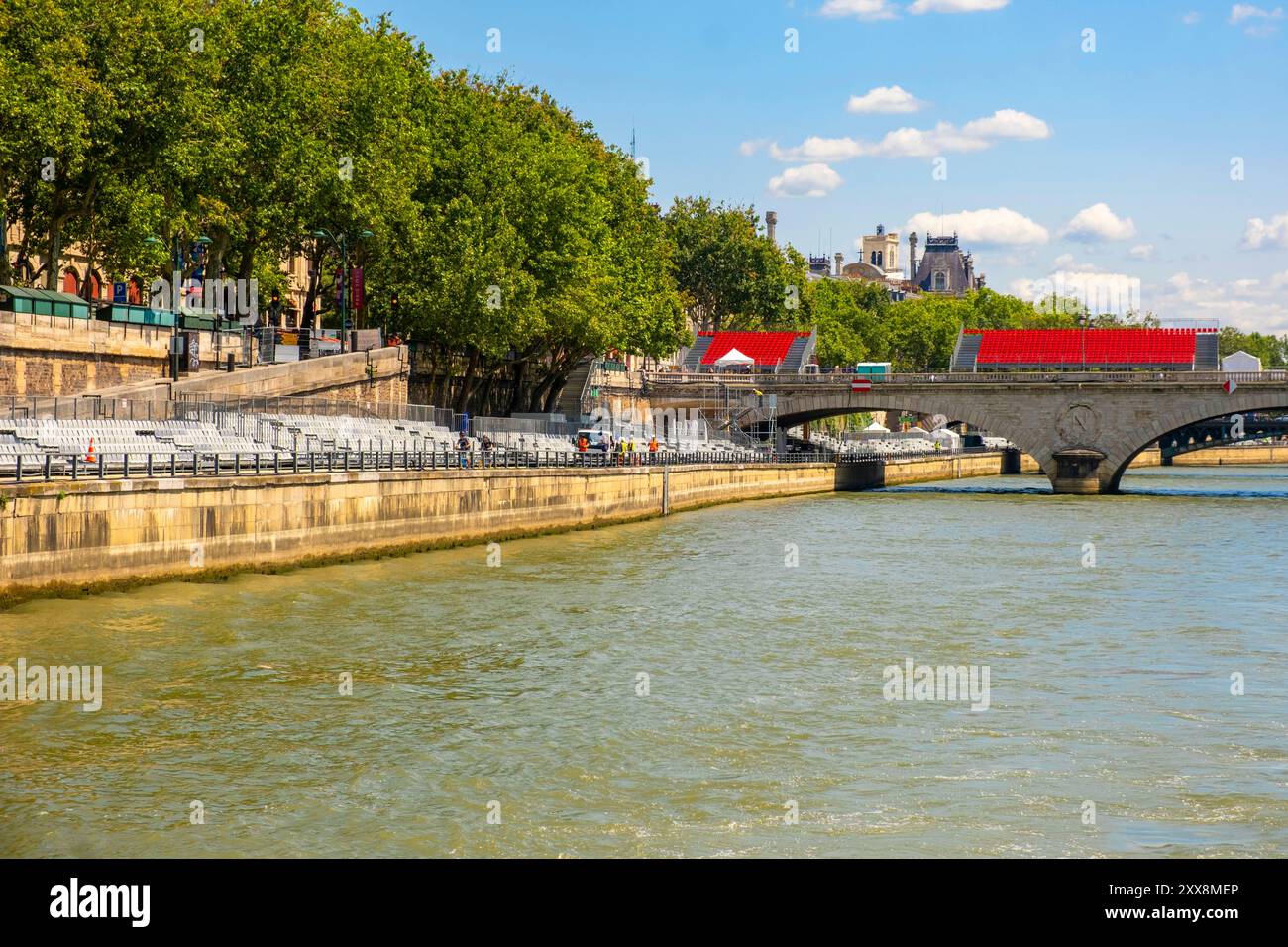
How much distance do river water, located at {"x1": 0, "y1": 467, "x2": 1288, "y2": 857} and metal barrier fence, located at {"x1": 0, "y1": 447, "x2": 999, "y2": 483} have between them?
9.44ft

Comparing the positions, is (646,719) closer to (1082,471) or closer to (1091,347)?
(1082,471)

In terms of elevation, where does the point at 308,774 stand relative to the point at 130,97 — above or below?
below

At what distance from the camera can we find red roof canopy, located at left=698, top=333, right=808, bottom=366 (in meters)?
122

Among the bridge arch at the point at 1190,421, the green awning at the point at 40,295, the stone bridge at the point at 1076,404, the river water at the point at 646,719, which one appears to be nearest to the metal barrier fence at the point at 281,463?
the river water at the point at 646,719

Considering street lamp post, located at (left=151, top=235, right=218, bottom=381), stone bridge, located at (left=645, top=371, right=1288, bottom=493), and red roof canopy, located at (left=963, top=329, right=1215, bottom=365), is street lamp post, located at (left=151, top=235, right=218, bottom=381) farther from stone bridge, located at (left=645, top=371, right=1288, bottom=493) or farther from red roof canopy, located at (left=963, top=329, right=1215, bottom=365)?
→ red roof canopy, located at (left=963, top=329, right=1215, bottom=365)

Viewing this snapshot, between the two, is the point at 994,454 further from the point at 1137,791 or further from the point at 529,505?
the point at 1137,791

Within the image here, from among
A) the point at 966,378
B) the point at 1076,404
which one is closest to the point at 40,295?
the point at 966,378

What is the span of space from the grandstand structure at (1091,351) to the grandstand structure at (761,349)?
12.9m

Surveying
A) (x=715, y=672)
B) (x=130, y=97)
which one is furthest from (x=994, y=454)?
(x=715, y=672)

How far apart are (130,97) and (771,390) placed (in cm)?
5720

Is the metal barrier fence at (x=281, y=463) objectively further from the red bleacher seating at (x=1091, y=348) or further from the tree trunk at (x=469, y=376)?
the red bleacher seating at (x=1091, y=348)

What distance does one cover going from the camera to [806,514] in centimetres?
6944

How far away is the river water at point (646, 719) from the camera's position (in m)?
16.9

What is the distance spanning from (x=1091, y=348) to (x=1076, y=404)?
126ft
